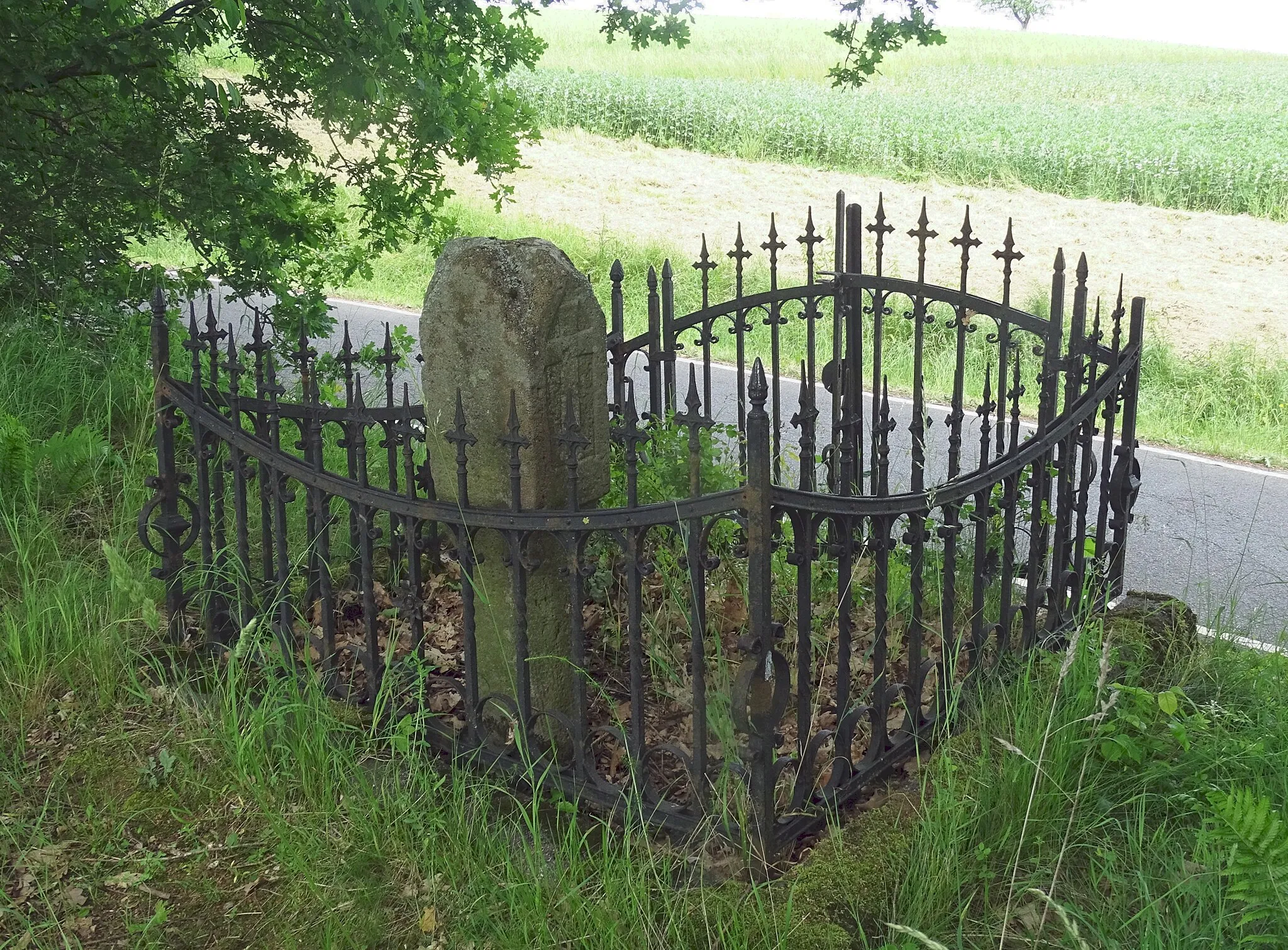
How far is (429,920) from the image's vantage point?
3125 millimetres

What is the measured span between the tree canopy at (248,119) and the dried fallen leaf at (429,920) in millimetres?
Result: 3877

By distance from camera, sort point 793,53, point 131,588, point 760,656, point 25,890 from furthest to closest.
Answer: point 793,53, point 131,588, point 25,890, point 760,656

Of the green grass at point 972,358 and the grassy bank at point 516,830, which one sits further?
the green grass at point 972,358

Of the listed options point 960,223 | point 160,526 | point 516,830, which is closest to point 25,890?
point 516,830

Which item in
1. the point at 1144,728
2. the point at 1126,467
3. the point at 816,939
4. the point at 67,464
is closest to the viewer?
the point at 816,939

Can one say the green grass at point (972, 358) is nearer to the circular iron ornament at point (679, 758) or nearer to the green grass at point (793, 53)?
the circular iron ornament at point (679, 758)

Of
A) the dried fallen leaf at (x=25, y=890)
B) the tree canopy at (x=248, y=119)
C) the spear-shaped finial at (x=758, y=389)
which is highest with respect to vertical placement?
the tree canopy at (x=248, y=119)

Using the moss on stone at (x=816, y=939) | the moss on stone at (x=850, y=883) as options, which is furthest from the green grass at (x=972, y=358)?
the moss on stone at (x=816, y=939)

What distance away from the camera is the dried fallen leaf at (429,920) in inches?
123

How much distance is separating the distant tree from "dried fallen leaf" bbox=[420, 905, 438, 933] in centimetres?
7343

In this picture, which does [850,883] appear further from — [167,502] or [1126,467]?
[167,502]

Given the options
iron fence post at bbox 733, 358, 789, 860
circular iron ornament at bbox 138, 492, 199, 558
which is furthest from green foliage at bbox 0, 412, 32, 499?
iron fence post at bbox 733, 358, 789, 860

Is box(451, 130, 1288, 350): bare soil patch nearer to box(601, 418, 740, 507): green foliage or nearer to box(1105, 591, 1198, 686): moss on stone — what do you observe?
box(1105, 591, 1198, 686): moss on stone

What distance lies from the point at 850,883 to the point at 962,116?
78.4 ft
